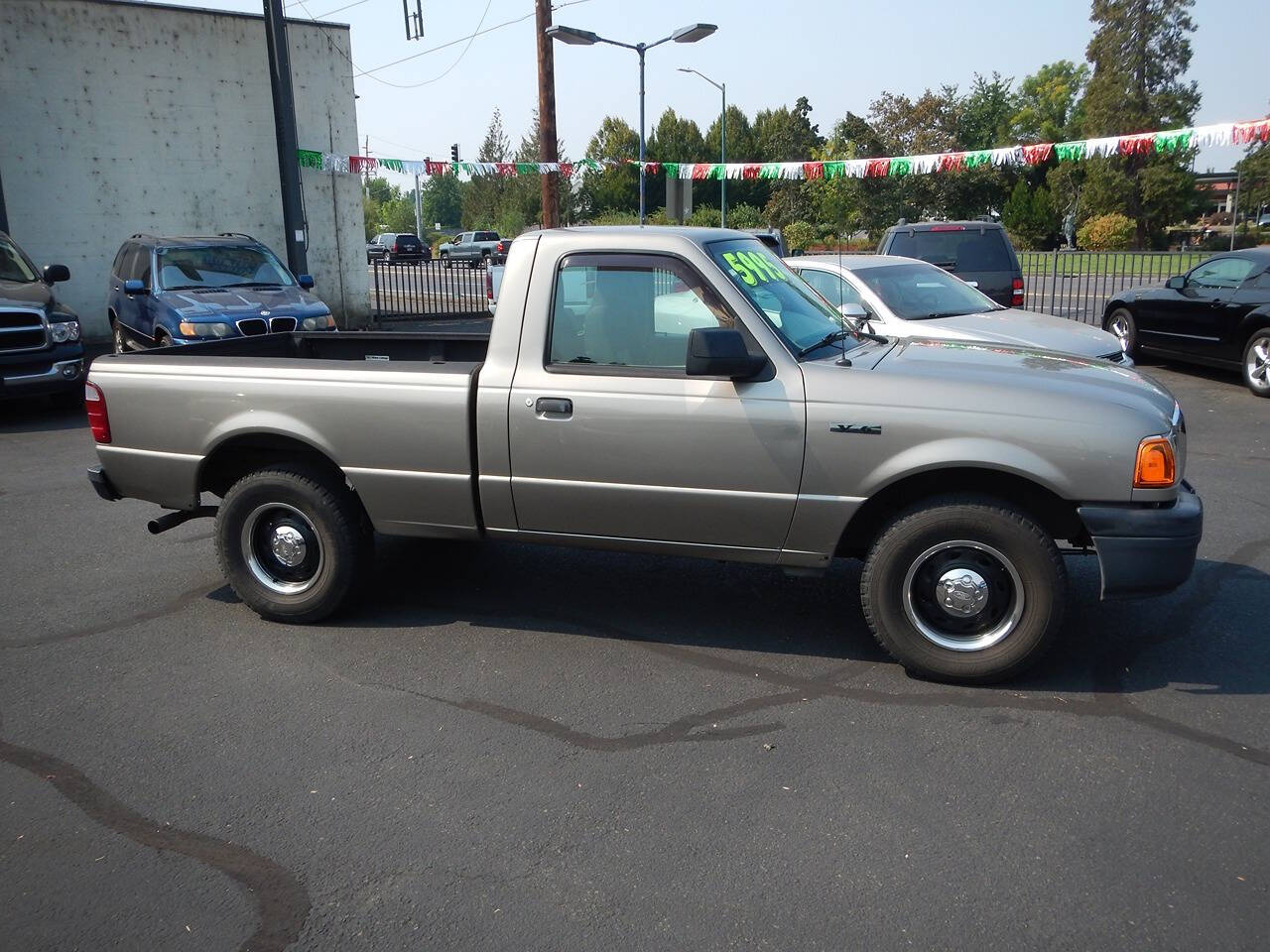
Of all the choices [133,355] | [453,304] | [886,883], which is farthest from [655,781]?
[453,304]

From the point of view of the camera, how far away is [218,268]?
13172 millimetres

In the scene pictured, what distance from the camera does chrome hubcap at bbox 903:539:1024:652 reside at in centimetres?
448

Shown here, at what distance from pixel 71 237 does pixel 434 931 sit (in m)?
19.1

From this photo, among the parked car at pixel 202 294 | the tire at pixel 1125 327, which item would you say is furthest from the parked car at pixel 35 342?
the tire at pixel 1125 327

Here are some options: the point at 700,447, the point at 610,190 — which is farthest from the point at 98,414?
the point at 610,190

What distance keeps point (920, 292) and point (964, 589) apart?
566cm

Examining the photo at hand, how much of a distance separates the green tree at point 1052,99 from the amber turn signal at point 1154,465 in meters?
77.1

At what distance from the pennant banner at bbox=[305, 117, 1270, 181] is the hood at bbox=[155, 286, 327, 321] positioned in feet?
22.3

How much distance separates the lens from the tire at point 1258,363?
11.6m

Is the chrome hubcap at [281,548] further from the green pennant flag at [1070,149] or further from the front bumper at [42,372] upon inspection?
the green pennant flag at [1070,149]

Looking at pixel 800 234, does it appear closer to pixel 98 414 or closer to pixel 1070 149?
pixel 1070 149

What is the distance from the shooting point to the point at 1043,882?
3.19 metres

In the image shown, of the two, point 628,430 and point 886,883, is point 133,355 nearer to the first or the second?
point 628,430

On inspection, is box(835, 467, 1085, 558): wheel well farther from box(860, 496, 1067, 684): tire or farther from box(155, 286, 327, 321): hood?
box(155, 286, 327, 321): hood
